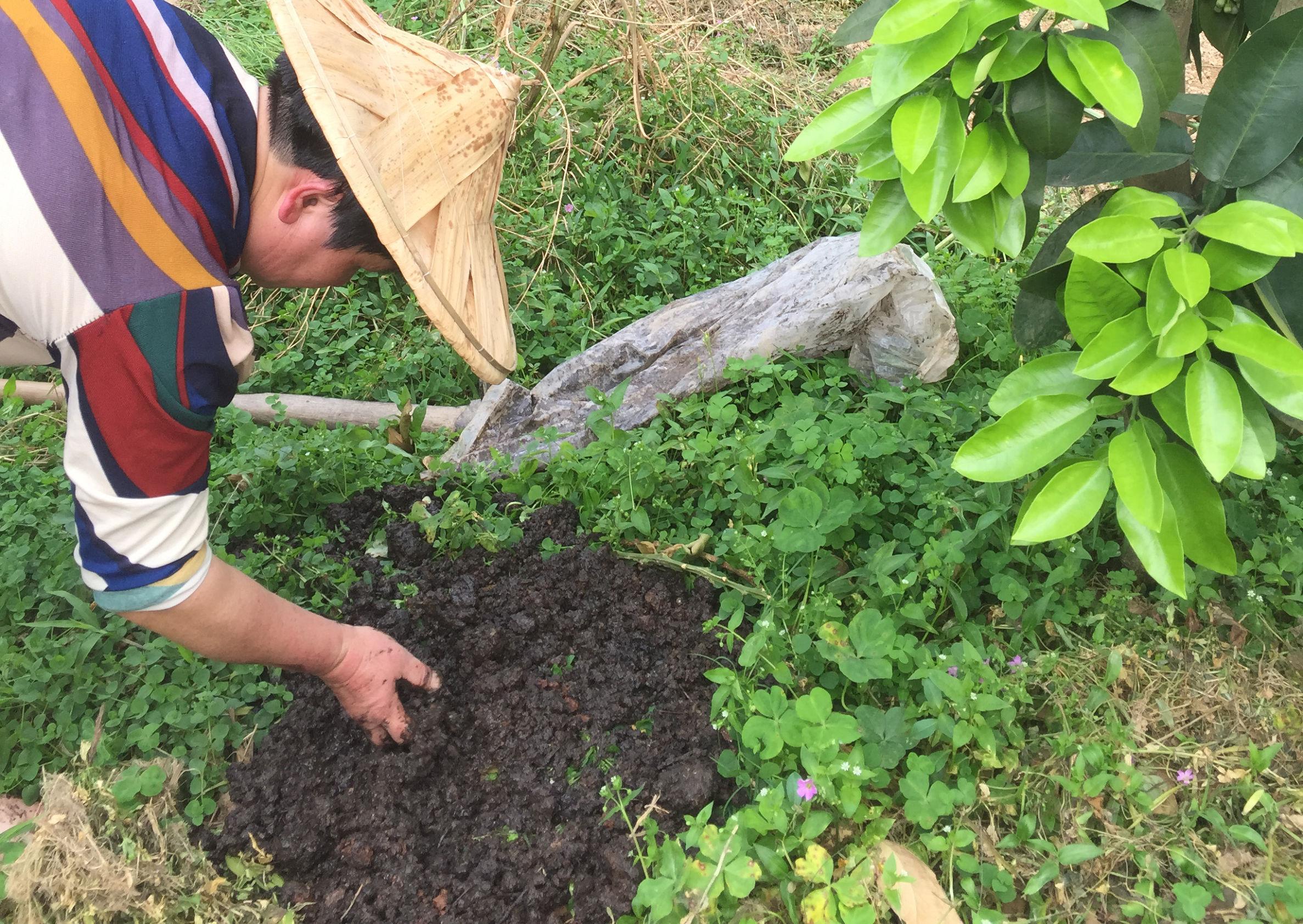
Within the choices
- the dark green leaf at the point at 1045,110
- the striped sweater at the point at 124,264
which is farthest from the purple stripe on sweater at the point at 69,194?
the dark green leaf at the point at 1045,110

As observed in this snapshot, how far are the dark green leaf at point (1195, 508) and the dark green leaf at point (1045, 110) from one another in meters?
0.54

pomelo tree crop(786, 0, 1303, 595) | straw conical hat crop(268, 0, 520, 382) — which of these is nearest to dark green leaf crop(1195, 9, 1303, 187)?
pomelo tree crop(786, 0, 1303, 595)

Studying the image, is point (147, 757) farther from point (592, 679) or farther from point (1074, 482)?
point (1074, 482)

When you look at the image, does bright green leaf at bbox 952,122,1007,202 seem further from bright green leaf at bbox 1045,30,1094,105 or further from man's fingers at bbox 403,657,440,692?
man's fingers at bbox 403,657,440,692

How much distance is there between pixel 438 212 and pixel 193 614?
89 centimetres

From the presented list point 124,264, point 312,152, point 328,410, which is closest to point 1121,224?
point 312,152

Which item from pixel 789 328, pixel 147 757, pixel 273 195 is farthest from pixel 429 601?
pixel 789 328

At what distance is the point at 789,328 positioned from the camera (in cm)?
295

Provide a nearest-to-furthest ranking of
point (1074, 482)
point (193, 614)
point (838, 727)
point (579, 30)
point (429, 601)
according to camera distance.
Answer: point (1074, 482), point (193, 614), point (838, 727), point (429, 601), point (579, 30)

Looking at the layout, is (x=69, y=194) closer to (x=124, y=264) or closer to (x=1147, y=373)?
(x=124, y=264)

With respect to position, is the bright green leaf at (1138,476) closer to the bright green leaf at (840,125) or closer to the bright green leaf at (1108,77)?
the bright green leaf at (1108,77)

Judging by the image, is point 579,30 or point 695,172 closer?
point 695,172

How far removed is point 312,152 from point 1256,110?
165 cm

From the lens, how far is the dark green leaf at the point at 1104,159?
1730 millimetres
